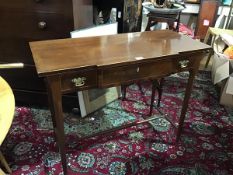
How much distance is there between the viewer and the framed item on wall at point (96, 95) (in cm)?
178

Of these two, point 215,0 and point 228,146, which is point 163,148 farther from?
point 215,0

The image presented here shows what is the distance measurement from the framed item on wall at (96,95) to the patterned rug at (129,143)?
0.06m

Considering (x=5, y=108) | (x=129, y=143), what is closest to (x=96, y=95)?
(x=129, y=143)

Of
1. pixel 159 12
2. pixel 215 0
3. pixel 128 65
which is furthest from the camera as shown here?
pixel 215 0

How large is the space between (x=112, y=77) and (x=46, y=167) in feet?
2.61

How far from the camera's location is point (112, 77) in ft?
3.66

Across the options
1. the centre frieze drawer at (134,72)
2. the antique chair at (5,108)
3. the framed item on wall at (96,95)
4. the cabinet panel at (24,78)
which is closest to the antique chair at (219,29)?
the framed item on wall at (96,95)

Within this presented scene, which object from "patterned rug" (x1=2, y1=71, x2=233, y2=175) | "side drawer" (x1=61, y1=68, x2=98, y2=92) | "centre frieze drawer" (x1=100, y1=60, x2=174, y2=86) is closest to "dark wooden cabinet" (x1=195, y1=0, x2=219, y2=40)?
"patterned rug" (x1=2, y1=71, x2=233, y2=175)

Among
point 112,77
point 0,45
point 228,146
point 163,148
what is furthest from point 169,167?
point 0,45

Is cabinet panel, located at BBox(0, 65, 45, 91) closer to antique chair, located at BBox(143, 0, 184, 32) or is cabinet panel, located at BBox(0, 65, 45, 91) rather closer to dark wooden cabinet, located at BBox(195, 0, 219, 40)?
antique chair, located at BBox(143, 0, 184, 32)

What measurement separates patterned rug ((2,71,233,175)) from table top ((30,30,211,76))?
679mm

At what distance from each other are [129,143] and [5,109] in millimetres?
1031

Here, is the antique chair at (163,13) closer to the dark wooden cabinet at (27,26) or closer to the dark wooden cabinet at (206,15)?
the dark wooden cabinet at (27,26)

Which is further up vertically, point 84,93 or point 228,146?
point 84,93
